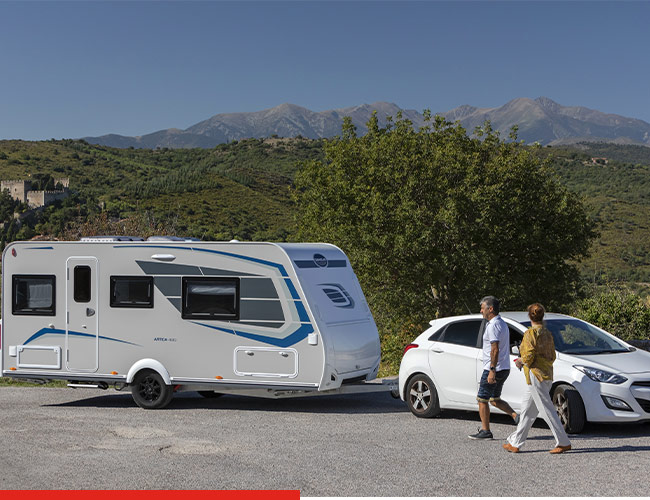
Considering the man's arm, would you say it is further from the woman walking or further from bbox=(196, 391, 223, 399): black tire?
bbox=(196, 391, 223, 399): black tire

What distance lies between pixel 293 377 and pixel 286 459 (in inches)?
122

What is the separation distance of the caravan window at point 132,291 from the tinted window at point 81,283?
44cm

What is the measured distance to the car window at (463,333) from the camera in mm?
11094

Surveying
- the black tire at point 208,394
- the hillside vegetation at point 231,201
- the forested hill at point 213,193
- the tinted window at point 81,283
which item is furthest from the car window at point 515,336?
the forested hill at point 213,193

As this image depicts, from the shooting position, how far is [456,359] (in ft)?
36.2

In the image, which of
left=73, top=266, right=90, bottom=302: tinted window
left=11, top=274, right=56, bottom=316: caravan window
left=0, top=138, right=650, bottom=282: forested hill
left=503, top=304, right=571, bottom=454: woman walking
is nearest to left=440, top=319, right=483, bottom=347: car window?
left=503, top=304, right=571, bottom=454: woman walking

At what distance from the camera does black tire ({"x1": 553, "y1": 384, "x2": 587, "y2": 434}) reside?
9.79m

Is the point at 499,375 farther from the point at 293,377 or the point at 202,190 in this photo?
the point at 202,190

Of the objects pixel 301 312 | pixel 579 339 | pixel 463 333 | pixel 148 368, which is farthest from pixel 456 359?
pixel 148 368

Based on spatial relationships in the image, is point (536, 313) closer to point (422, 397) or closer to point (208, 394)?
point (422, 397)

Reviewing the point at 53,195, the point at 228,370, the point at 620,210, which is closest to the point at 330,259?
the point at 228,370

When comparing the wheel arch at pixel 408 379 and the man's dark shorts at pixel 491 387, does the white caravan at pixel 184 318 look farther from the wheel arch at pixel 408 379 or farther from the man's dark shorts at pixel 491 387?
the man's dark shorts at pixel 491 387

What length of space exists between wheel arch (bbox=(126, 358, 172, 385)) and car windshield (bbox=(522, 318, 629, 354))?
17.5ft

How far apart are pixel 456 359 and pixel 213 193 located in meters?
65.1
